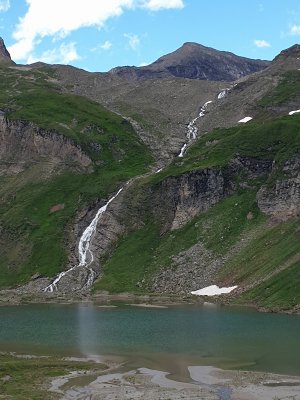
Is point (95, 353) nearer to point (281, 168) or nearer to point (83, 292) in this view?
point (83, 292)

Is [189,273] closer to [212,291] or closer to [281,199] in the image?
[212,291]

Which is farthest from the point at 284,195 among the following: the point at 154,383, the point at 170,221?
the point at 154,383

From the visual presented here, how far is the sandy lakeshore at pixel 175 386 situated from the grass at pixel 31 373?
1291 millimetres

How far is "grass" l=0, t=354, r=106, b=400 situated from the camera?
5012 centimetres

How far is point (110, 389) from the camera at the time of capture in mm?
52625

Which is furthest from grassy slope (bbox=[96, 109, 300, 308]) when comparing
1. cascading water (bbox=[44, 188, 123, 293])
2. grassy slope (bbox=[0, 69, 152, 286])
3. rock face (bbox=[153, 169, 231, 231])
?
grassy slope (bbox=[0, 69, 152, 286])

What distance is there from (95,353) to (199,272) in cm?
→ 6263

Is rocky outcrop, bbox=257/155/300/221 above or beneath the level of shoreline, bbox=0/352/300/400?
above

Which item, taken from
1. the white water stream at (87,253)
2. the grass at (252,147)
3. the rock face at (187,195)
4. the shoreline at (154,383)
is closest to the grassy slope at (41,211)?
the white water stream at (87,253)

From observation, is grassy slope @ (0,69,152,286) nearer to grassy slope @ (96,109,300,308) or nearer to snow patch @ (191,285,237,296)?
grassy slope @ (96,109,300,308)

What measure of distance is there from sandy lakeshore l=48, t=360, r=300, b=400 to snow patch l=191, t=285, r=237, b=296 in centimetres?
6126

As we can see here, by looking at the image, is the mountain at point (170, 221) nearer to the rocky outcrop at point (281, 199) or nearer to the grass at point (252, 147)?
the rocky outcrop at point (281, 199)

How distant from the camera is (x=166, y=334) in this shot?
83.0 m

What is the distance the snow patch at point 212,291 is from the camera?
399 ft
